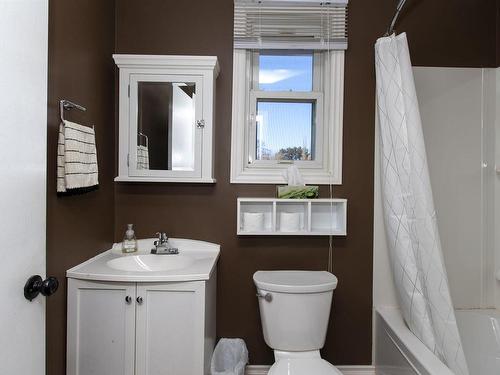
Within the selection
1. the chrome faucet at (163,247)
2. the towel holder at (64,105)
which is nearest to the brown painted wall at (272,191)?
the chrome faucet at (163,247)

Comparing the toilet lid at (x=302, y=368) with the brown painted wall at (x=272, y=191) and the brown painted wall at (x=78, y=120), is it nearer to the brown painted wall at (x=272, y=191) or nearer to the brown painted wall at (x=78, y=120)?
the brown painted wall at (x=272, y=191)

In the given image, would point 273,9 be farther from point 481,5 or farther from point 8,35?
point 8,35

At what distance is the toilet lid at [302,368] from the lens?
5.18 feet

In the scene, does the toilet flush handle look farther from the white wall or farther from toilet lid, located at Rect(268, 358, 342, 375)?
the white wall

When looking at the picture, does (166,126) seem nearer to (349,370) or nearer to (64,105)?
(64,105)

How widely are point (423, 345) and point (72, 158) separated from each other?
1810mm

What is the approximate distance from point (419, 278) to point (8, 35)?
1.83 metres

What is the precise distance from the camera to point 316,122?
2.09 metres

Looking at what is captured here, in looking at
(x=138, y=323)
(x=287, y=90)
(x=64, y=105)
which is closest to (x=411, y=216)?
(x=287, y=90)

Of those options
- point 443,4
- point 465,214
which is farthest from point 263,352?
point 443,4

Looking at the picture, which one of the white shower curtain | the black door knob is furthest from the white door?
the white shower curtain

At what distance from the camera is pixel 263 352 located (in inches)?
80.4

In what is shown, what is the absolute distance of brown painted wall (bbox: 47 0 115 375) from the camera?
1.35 meters

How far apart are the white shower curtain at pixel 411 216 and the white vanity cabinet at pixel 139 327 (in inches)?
39.6
